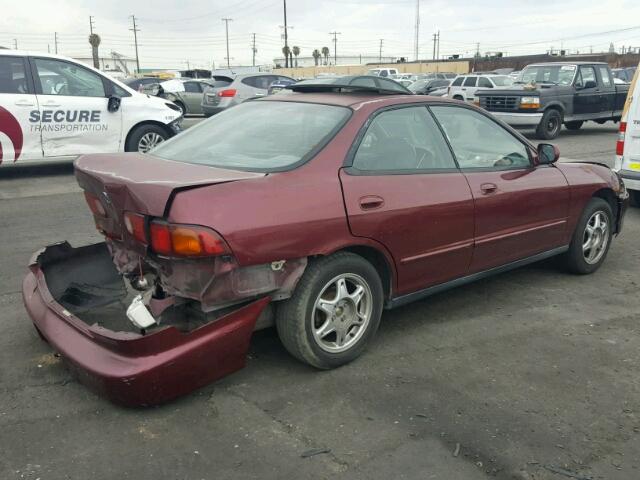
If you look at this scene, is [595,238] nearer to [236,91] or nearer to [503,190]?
[503,190]

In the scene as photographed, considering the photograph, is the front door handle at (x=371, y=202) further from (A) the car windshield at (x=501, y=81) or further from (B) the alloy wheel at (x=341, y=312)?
(A) the car windshield at (x=501, y=81)

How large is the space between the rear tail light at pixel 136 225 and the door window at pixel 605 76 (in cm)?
1639

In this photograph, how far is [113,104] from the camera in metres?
9.36

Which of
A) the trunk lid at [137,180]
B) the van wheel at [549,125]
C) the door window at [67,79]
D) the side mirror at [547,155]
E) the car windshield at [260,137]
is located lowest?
the van wheel at [549,125]

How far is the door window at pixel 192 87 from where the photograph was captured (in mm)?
21312

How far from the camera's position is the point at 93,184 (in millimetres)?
3342

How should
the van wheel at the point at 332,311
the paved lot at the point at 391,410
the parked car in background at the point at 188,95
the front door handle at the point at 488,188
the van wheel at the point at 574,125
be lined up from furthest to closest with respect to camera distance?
the parked car in background at the point at 188,95 < the van wheel at the point at 574,125 < the front door handle at the point at 488,188 < the van wheel at the point at 332,311 < the paved lot at the point at 391,410

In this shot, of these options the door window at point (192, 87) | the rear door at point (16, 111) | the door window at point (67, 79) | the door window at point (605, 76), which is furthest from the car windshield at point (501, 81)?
the rear door at point (16, 111)

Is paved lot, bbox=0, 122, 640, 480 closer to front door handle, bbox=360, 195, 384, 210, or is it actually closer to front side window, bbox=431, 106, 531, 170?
front door handle, bbox=360, 195, 384, 210

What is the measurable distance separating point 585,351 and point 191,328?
2.39 m

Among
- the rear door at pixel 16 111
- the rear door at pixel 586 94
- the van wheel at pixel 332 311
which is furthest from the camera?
the rear door at pixel 586 94

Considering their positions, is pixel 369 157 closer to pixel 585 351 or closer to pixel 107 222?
pixel 107 222

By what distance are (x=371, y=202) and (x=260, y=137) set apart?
810mm

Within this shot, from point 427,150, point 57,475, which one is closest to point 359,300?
point 427,150
